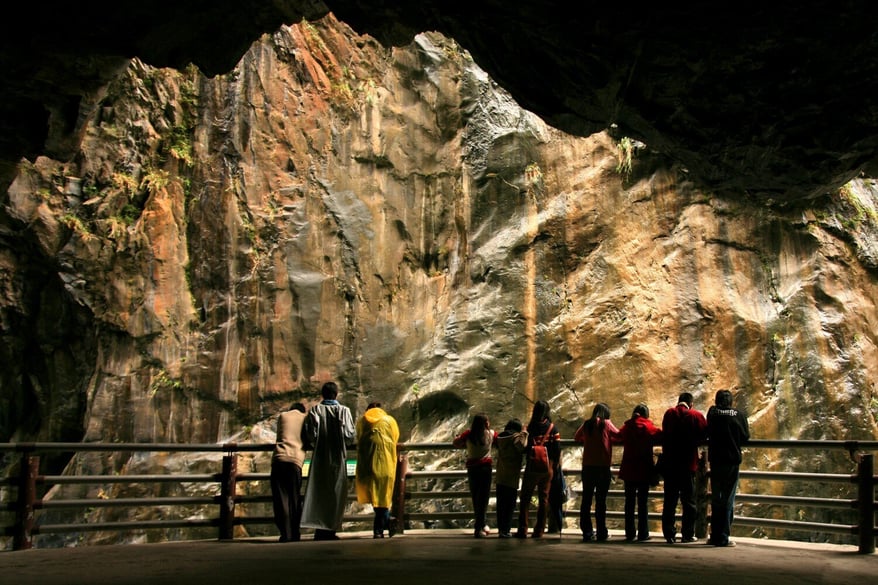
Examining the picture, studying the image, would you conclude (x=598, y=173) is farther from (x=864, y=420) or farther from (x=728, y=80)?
(x=728, y=80)

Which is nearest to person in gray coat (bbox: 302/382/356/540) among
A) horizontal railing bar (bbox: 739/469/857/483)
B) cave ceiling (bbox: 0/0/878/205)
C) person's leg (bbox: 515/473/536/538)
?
person's leg (bbox: 515/473/536/538)

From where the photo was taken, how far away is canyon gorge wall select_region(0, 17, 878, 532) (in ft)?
51.1

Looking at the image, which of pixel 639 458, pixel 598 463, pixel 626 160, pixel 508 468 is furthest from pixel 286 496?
pixel 626 160

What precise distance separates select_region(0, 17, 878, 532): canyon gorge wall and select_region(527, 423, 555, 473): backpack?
20.8ft

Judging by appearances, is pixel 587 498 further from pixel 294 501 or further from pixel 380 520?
pixel 294 501

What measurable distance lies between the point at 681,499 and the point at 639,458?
2.09 ft

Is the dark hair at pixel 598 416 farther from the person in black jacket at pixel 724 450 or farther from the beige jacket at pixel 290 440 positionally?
the beige jacket at pixel 290 440

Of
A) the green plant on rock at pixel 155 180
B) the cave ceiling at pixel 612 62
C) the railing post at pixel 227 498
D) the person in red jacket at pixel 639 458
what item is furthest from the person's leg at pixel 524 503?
the green plant on rock at pixel 155 180

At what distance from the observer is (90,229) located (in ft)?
55.8

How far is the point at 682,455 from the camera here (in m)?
8.86

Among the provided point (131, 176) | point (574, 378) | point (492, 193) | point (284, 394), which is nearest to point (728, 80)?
point (574, 378)

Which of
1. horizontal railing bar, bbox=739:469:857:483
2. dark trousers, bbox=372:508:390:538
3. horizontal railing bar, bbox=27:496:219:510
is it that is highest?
horizontal railing bar, bbox=739:469:857:483

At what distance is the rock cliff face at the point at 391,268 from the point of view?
51.2ft

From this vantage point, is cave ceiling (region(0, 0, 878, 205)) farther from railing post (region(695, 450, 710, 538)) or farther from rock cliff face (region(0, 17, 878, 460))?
rock cliff face (region(0, 17, 878, 460))
